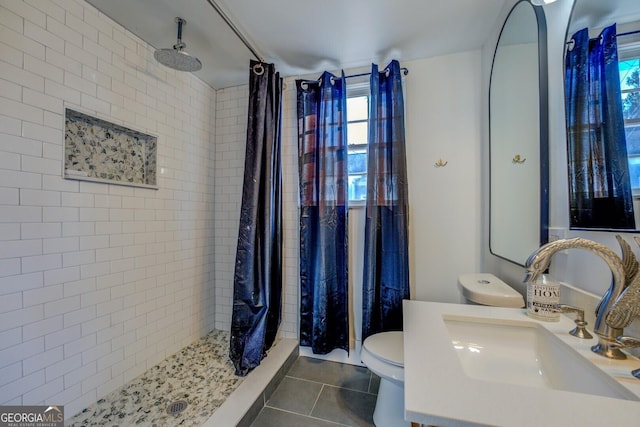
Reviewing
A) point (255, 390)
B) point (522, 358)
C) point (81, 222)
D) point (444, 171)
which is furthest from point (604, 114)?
point (81, 222)

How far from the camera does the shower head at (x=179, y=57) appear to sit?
4.88 ft

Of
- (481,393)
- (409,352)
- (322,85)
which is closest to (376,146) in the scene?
(322,85)

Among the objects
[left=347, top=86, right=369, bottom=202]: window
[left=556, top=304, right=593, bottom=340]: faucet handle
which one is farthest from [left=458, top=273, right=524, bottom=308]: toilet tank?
[left=347, top=86, right=369, bottom=202]: window

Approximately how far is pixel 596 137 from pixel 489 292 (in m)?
0.79

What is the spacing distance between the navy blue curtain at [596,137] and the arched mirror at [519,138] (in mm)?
202

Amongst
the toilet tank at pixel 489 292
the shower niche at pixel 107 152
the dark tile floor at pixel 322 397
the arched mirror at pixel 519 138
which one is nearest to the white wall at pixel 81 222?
the shower niche at pixel 107 152

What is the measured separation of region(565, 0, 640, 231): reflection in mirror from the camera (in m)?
0.69

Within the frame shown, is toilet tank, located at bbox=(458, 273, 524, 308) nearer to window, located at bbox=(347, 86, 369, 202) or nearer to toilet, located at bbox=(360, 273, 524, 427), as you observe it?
toilet, located at bbox=(360, 273, 524, 427)

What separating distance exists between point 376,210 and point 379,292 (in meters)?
0.61

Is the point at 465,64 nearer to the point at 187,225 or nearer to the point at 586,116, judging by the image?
the point at 586,116

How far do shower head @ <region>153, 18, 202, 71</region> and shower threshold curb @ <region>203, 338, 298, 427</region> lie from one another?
6.84 feet

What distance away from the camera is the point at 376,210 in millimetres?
1826

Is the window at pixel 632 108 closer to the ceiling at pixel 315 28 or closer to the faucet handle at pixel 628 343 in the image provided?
the faucet handle at pixel 628 343

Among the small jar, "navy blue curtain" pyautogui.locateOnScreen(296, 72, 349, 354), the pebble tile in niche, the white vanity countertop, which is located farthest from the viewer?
"navy blue curtain" pyautogui.locateOnScreen(296, 72, 349, 354)
